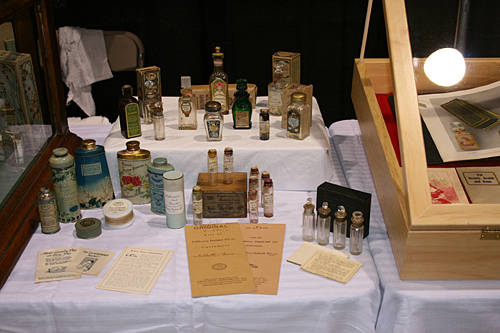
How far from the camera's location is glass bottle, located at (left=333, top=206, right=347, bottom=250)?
1.38 metres

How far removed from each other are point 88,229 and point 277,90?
965mm

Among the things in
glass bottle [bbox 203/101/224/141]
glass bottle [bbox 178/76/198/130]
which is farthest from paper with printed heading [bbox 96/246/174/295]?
glass bottle [bbox 178/76/198/130]

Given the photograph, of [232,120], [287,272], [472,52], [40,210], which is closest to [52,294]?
[40,210]

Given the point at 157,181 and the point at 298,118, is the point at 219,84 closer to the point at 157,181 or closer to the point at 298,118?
the point at 298,118

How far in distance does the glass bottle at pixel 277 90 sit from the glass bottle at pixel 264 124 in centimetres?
24

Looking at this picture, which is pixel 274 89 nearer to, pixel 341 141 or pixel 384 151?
pixel 341 141

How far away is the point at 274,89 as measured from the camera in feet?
6.50

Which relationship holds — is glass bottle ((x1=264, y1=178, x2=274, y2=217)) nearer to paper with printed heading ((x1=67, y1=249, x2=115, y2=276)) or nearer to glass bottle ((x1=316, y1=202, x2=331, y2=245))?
glass bottle ((x1=316, y1=202, x2=331, y2=245))

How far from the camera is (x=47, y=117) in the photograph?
1792 millimetres

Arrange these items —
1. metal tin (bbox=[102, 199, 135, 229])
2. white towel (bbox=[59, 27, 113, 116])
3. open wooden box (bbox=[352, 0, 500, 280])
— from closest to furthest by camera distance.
Result: open wooden box (bbox=[352, 0, 500, 280]), metal tin (bbox=[102, 199, 135, 229]), white towel (bbox=[59, 27, 113, 116])

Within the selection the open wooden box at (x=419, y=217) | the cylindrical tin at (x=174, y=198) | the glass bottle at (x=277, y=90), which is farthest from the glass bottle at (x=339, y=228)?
the glass bottle at (x=277, y=90)

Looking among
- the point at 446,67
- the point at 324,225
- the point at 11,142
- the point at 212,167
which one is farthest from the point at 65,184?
the point at 446,67

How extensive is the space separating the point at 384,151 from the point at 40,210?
1.13 metres

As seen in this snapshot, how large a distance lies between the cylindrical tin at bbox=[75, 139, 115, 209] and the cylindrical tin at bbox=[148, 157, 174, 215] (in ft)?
0.57
